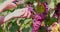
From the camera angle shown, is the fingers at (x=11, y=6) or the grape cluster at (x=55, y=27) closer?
the grape cluster at (x=55, y=27)

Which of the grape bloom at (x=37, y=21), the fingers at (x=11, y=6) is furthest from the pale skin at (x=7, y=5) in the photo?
the grape bloom at (x=37, y=21)

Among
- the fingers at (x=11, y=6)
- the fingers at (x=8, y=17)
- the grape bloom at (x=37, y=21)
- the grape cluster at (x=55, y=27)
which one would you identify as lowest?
the grape cluster at (x=55, y=27)

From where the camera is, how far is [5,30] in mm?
1130

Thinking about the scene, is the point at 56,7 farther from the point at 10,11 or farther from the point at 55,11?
the point at 10,11

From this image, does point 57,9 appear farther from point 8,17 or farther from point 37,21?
point 8,17

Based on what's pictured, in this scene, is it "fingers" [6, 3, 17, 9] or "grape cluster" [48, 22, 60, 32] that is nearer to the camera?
"grape cluster" [48, 22, 60, 32]

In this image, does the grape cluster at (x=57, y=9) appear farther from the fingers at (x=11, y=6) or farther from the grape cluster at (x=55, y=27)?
the fingers at (x=11, y=6)

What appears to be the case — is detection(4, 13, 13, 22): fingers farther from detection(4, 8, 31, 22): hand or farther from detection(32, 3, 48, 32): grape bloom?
detection(32, 3, 48, 32): grape bloom

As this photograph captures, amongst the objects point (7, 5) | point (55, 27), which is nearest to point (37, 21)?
point (55, 27)

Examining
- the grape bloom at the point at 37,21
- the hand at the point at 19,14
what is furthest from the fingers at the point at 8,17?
the grape bloom at the point at 37,21

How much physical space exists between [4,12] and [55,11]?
24 cm

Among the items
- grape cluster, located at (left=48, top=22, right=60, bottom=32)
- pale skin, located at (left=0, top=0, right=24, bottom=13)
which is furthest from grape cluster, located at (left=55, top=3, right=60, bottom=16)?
pale skin, located at (left=0, top=0, right=24, bottom=13)

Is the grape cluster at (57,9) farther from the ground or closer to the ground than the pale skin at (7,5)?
closer to the ground

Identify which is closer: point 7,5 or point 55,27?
point 55,27
